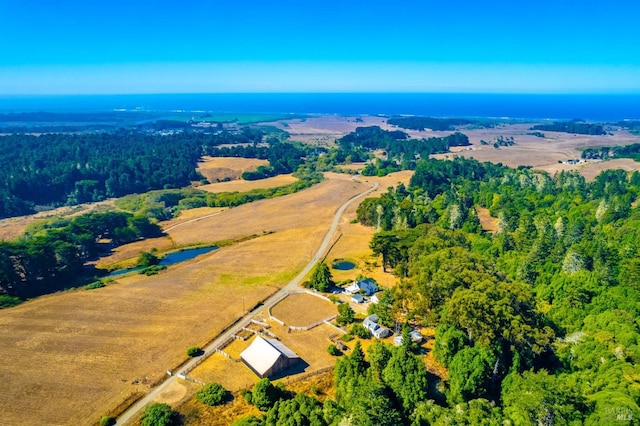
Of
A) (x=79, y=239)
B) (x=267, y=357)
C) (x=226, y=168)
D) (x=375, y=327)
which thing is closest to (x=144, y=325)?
(x=267, y=357)

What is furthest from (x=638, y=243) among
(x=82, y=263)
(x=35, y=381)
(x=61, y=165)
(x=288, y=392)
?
(x=61, y=165)

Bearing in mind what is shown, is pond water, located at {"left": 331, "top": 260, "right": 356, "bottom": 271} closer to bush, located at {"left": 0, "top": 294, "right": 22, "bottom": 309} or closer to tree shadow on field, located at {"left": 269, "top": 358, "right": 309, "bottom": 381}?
tree shadow on field, located at {"left": 269, "top": 358, "right": 309, "bottom": 381}

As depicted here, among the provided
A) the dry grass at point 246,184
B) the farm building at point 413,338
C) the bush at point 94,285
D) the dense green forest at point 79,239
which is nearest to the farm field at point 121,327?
the bush at point 94,285

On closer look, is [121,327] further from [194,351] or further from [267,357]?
[267,357]

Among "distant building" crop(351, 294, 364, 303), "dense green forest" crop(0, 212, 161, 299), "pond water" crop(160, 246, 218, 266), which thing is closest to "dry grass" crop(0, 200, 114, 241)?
"dense green forest" crop(0, 212, 161, 299)

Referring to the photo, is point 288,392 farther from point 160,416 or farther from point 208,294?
point 208,294

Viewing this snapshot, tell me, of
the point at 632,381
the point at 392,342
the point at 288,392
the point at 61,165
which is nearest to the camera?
the point at 632,381

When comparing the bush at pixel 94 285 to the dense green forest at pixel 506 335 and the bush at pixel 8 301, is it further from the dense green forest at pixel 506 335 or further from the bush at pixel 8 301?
the dense green forest at pixel 506 335
